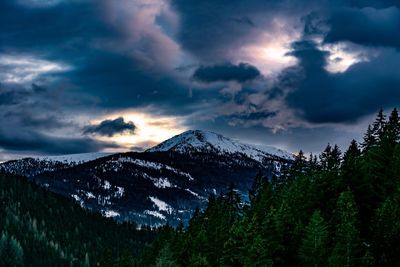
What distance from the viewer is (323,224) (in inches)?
2253

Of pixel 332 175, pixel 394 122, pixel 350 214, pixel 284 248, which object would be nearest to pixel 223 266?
pixel 284 248

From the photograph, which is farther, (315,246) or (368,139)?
(368,139)

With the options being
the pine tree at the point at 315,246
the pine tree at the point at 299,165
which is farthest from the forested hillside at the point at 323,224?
the pine tree at the point at 299,165

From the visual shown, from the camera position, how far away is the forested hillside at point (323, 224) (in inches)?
2021

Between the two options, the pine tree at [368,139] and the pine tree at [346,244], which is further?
the pine tree at [368,139]

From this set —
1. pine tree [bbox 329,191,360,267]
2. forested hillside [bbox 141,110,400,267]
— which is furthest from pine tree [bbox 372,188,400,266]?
pine tree [bbox 329,191,360,267]

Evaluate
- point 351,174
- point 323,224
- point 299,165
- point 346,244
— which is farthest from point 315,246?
point 299,165

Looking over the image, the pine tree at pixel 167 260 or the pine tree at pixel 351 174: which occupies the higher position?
the pine tree at pixel 351 174

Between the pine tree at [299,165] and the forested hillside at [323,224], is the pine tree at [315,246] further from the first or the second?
A: the pine tree at [299,165]

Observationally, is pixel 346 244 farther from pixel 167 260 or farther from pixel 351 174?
pixel 167 260

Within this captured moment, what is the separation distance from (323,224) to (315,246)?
22.9 feet

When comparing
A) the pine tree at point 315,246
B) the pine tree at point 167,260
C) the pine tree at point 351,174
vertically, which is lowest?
the pine tree at point 167,260

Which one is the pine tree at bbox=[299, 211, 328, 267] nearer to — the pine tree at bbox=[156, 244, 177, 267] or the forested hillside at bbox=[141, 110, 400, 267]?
the forested hillside at bbox=[141, 110, 400, 267]

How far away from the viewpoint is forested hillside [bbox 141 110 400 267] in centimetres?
5134
